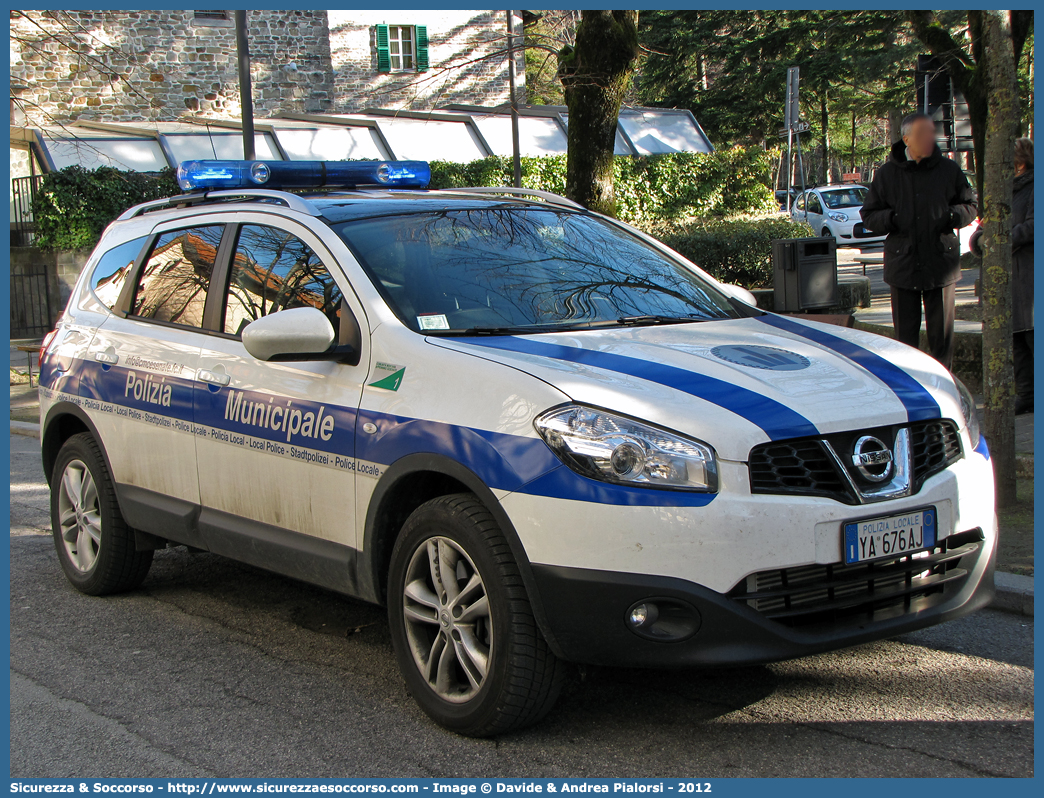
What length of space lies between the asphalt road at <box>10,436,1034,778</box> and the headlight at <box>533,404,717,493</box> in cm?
91

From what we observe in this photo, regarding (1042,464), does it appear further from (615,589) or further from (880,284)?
(880,284)

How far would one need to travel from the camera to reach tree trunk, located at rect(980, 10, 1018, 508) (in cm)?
582

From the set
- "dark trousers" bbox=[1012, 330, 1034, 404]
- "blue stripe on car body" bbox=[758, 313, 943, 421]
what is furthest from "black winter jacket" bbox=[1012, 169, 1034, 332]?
"blue stripe on car body" bbox=[758, 313, 943, 421]

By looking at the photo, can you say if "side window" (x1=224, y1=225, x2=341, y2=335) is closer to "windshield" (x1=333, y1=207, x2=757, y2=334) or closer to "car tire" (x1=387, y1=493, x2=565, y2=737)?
"windshield" (x1=333, y1=207, x2=757, y2=334)

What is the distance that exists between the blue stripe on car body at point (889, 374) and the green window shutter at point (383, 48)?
105 feet

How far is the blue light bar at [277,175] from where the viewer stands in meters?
5.41

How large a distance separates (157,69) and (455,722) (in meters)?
32.5

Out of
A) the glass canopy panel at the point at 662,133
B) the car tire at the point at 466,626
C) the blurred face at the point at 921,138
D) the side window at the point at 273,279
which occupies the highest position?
the glass canopy panel at the point at 662,133

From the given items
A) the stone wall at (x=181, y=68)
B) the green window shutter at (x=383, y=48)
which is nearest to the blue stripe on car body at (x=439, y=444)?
the stone wall at (x=181, y=68)

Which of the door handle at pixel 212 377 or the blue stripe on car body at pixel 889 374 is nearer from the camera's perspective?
the blue stripe on car body at pixel 889 374

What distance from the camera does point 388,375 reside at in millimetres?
3934

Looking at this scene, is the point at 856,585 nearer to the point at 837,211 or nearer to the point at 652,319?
the point at 652,319

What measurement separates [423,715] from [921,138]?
5.09 metres

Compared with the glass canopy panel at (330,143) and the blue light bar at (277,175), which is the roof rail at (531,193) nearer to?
the blue light bar at (277,175)
